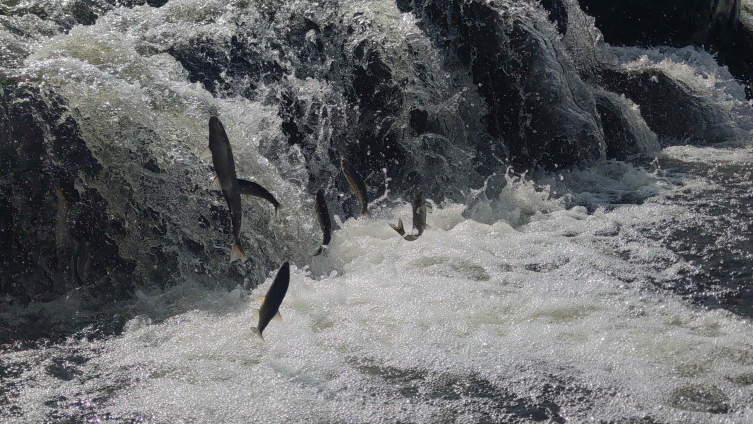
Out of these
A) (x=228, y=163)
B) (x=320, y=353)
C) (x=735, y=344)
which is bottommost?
(x=735, y=344)

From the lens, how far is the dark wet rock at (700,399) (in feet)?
9.45

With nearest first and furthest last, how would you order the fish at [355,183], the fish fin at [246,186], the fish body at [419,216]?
the fish fin at [246,186] < the fish at [355,183] < the fish body at [419,216]

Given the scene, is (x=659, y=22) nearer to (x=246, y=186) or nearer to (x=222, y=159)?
(x=246, y=186)

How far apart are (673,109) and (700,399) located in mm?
5875

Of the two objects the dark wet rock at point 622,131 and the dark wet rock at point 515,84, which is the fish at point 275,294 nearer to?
the dark wet rock at point 515,84

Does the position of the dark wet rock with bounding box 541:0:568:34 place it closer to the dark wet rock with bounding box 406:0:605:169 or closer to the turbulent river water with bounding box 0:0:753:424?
the dark wet rock with bounding box 406:0:605:169

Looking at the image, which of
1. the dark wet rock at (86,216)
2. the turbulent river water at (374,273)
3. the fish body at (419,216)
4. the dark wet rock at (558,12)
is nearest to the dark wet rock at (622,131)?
the turbulent river water at (374,273)

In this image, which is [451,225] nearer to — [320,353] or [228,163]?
[320,353]

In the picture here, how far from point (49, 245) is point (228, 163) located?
5.92ft

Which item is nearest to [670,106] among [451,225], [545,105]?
[545,105]

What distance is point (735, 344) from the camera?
334 cm

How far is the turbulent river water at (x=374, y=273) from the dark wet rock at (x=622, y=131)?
1.14ft

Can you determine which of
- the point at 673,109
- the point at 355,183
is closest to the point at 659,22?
the point at 673,109

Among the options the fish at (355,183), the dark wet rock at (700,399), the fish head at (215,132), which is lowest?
the dark wet rock at (700,399)
